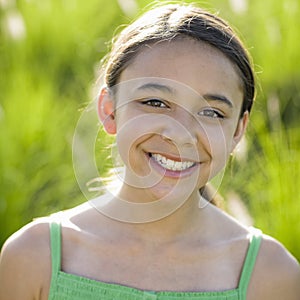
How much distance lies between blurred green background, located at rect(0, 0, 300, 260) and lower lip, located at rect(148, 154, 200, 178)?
946mm

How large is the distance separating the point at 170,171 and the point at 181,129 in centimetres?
13

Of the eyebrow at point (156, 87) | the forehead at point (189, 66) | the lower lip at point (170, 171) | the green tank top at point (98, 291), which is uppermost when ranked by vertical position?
the forehead at point (189, 66)

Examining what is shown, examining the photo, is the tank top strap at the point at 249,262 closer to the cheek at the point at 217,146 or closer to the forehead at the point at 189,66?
the cheek at the point at 217,146

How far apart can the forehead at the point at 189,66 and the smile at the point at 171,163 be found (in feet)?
0.68

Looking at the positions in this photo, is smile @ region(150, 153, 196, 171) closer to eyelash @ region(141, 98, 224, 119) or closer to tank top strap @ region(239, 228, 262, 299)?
eyelash @ region(141, 98, 224, 119)

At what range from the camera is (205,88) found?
258 centimetres

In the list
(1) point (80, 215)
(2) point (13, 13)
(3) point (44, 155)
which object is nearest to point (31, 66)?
(2) point (13, 13)

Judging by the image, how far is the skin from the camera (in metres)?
2.67

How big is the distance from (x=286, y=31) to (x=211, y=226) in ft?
9.31

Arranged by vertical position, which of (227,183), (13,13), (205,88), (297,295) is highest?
(13,13)

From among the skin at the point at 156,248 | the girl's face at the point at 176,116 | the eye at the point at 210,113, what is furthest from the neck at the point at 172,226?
the eye at the point at 210,113

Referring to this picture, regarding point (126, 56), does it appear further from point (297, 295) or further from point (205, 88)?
point (297, 295)

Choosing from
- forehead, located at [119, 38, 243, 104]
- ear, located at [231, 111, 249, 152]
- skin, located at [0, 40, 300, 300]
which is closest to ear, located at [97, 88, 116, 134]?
skin, located at [0, 40, 300, 300]

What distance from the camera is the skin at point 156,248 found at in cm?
267
